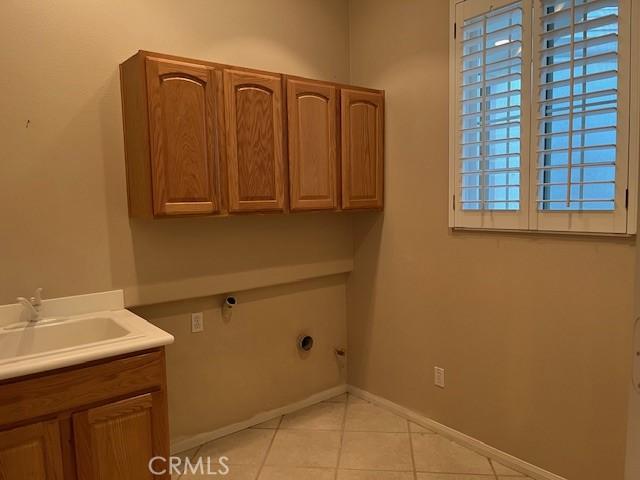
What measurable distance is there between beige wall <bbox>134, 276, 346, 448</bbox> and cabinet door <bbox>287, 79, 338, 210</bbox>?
684 millimetres

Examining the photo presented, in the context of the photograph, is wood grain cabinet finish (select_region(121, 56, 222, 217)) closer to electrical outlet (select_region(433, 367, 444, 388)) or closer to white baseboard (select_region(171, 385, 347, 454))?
white baseboard (select_region(171, 385, 347, 454))

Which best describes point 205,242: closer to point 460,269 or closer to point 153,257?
point 153,257

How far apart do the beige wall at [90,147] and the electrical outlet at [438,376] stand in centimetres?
124

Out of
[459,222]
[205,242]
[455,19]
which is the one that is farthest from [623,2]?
[205,242]

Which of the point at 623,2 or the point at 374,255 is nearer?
the point at 623,2

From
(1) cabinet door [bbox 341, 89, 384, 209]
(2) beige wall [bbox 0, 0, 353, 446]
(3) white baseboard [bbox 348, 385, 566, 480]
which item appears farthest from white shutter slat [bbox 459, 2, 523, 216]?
(3) white baseboard [bbox 348, 385, 566, 480]

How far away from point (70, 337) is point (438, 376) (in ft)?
6.51

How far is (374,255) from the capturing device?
312 centimetres

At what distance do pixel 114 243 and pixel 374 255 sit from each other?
161 centimetres

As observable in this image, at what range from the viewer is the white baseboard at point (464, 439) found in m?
2.33

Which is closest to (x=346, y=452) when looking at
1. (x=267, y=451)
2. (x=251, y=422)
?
(x=267, y=451)

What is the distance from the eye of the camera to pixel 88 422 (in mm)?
1666

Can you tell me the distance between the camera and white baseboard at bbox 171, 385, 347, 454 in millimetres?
2606

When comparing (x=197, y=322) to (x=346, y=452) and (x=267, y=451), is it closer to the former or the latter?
(x=267, y=451)
